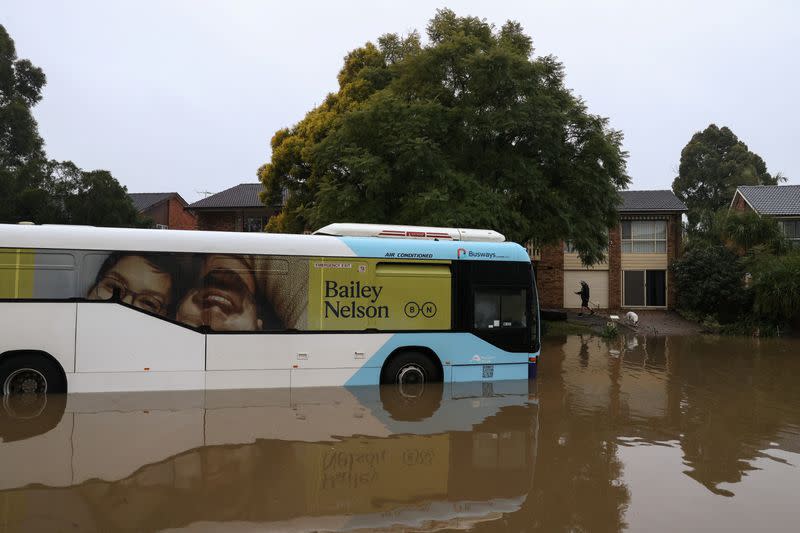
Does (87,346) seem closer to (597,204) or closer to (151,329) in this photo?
(151,329)

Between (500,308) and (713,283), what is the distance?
20.2 m

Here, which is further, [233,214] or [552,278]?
[233,214]

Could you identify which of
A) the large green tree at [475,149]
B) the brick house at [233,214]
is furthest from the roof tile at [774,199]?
the brick house at [233,214]

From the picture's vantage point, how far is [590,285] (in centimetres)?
3284

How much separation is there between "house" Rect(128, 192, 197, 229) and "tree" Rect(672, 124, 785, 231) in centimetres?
4225

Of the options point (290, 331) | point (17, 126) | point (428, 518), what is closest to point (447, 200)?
point (290, 331)

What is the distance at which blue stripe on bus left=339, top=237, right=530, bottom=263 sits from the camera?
10344 millimetres

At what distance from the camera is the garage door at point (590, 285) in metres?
32.7

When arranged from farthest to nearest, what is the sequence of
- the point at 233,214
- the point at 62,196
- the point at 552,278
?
the point at 233,214 → the point at 552,278 → the point at 62,196

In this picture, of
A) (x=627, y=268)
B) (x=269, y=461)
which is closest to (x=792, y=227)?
(x=627, y=268)

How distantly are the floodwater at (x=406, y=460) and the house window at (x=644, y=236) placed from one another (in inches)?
891

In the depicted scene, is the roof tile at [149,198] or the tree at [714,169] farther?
the tree at [714,169]

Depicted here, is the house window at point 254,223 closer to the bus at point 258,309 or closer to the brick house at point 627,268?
the brick house at point 627,268

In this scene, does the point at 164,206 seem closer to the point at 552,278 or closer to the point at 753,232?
the point at 552,278
